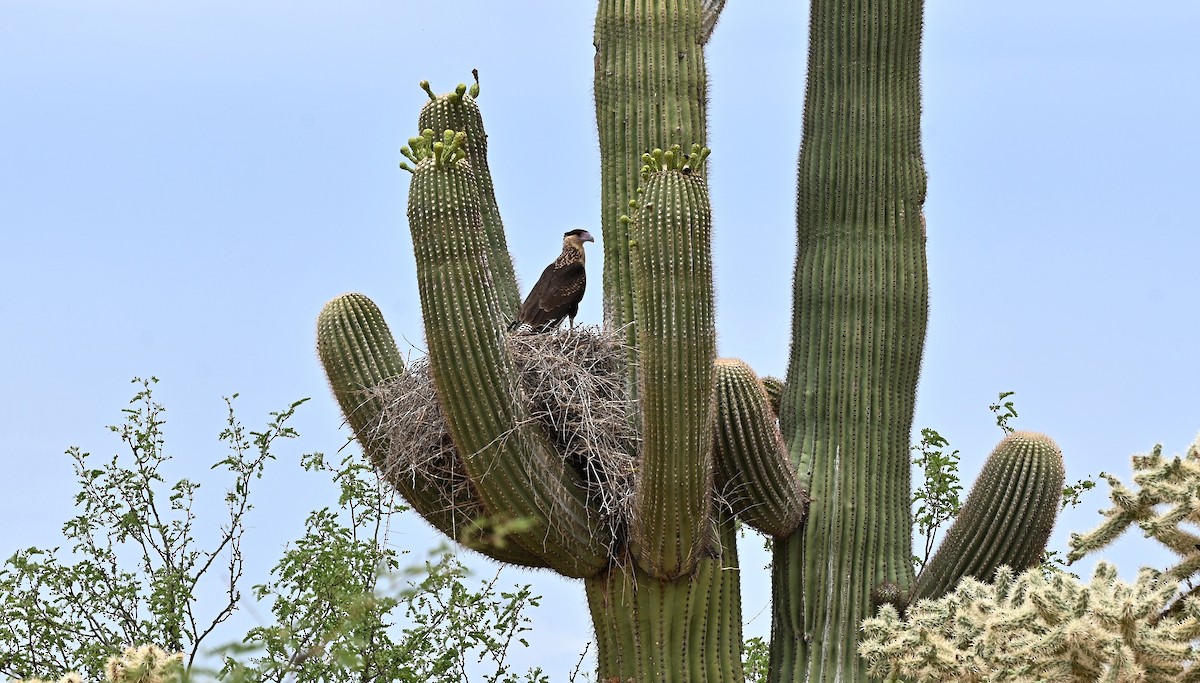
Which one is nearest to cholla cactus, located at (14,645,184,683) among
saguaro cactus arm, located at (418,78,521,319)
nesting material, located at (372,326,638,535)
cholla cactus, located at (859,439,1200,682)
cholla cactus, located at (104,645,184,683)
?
cholla cactus, located at (104,645,184,683)

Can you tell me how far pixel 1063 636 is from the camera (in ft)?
20.1

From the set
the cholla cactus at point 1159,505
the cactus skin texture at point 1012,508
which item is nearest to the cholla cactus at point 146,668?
the cholla cactus at point 1159,505

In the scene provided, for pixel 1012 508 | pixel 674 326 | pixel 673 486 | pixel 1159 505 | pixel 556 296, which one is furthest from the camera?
pixel 556 296

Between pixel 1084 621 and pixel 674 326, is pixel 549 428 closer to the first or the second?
pixel 674 326

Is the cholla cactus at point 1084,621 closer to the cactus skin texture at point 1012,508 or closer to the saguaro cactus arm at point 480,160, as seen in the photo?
the cactus skin texture at point 1012,508

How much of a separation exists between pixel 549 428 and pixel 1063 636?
10.4ft

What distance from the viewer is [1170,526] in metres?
6.84

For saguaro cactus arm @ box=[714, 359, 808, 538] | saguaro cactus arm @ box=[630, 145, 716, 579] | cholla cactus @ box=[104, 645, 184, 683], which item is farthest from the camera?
saguaro cactus arm @ box=[714, 359, 808, 538]

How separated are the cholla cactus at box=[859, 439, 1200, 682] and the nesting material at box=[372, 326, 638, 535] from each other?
1.63 meters

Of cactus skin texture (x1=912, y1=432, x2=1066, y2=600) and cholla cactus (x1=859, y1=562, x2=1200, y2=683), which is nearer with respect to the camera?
cholla cactus (x1=859, y1=562, x2=1200, y2=683)

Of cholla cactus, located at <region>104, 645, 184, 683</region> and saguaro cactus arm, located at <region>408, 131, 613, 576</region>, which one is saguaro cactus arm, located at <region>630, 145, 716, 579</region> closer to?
saguaro cactus arm, located at <region>408, 131, 613, 576</region>

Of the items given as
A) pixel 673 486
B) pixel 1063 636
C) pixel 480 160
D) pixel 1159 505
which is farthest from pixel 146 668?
pixel 480 160

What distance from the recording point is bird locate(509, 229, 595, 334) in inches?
355

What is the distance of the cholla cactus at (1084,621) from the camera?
612cm
